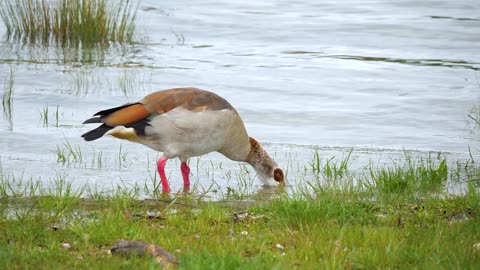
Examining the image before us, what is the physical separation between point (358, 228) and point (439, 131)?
6501mm

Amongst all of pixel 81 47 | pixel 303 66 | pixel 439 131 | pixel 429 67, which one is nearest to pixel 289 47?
pixel 303 66

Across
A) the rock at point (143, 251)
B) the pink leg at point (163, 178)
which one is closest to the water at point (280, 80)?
the pink leg at point (163, 178)

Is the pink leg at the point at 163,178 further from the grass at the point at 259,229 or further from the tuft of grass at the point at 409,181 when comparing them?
the tuft of grass at the point at 409,181

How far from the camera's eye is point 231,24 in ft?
64.7

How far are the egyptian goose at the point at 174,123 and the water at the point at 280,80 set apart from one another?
422mm

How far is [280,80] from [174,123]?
22.6 feet

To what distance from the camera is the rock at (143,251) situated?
5051mm

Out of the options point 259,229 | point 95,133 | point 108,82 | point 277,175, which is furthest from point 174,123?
point 108,82

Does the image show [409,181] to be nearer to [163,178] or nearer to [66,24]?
[163,178]

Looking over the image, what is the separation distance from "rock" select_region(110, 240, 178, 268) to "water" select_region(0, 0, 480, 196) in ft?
10.8

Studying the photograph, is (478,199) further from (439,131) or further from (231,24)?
(231,24)

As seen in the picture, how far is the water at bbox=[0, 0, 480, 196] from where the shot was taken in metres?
10.4

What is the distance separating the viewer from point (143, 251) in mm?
5172

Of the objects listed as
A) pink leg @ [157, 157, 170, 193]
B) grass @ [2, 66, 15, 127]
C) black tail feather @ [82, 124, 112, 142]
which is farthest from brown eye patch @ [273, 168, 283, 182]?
grass @ [2, 66, 15, 127]
